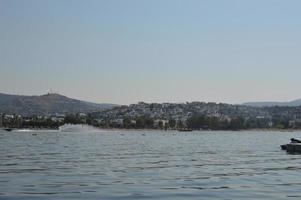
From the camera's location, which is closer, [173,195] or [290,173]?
[173,195]

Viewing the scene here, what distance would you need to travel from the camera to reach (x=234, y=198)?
32.3 meters

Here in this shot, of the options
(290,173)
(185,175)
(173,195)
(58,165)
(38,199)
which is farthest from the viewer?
(58,165)

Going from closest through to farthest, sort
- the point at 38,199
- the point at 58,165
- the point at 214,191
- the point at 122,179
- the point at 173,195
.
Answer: the point at 38,199
the point at 173,195
the point at 214,191
the point at 122,179
the point at 58,165

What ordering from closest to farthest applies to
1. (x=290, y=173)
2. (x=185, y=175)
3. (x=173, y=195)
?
(x=173, y=195) → (x=185, y=175) → (x=290, y=173)

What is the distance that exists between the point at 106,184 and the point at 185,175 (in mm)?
9043

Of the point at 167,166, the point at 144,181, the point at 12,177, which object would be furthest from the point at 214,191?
the point at 167,166

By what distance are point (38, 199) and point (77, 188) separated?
5.05 meters

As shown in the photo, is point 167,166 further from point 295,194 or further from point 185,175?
point 295,194

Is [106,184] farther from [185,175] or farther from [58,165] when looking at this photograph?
[58,165]

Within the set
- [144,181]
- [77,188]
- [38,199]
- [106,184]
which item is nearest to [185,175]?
[144,181]

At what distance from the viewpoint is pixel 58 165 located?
54.2 m

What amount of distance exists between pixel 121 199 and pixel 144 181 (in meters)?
9.04

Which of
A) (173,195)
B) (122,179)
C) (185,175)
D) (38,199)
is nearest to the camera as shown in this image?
(38,199)

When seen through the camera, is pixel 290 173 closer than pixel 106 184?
No
